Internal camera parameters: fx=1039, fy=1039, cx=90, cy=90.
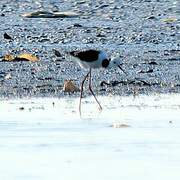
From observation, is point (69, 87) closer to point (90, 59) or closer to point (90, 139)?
point (90, 59)

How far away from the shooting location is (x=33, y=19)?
65.7 ft

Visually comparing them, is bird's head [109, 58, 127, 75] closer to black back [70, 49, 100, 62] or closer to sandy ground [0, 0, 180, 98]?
sandy ground [0, 0, 180, 98]

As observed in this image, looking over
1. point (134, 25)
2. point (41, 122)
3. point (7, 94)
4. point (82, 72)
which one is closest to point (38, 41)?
point (134, 25)

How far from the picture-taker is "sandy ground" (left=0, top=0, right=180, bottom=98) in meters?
12.6

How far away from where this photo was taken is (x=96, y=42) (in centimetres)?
1722

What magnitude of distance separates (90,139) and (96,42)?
902cm

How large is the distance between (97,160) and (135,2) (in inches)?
562

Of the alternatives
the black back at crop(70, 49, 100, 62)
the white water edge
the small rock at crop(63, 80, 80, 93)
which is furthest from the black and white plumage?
the white water edge

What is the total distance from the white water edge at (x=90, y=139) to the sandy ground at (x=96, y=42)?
1.14 metres

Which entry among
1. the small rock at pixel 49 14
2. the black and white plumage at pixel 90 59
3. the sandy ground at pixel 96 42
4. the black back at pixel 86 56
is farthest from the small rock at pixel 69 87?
the small rock at pixel 49 14

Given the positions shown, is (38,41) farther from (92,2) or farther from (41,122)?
(41,122)

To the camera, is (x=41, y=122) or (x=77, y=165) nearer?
(x=77, y=165)

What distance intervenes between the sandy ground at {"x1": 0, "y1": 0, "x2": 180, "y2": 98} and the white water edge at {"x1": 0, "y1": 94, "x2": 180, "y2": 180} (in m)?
1.14

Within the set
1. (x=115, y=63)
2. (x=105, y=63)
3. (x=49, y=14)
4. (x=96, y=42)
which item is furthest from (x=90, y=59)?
(x=49, y=14)
